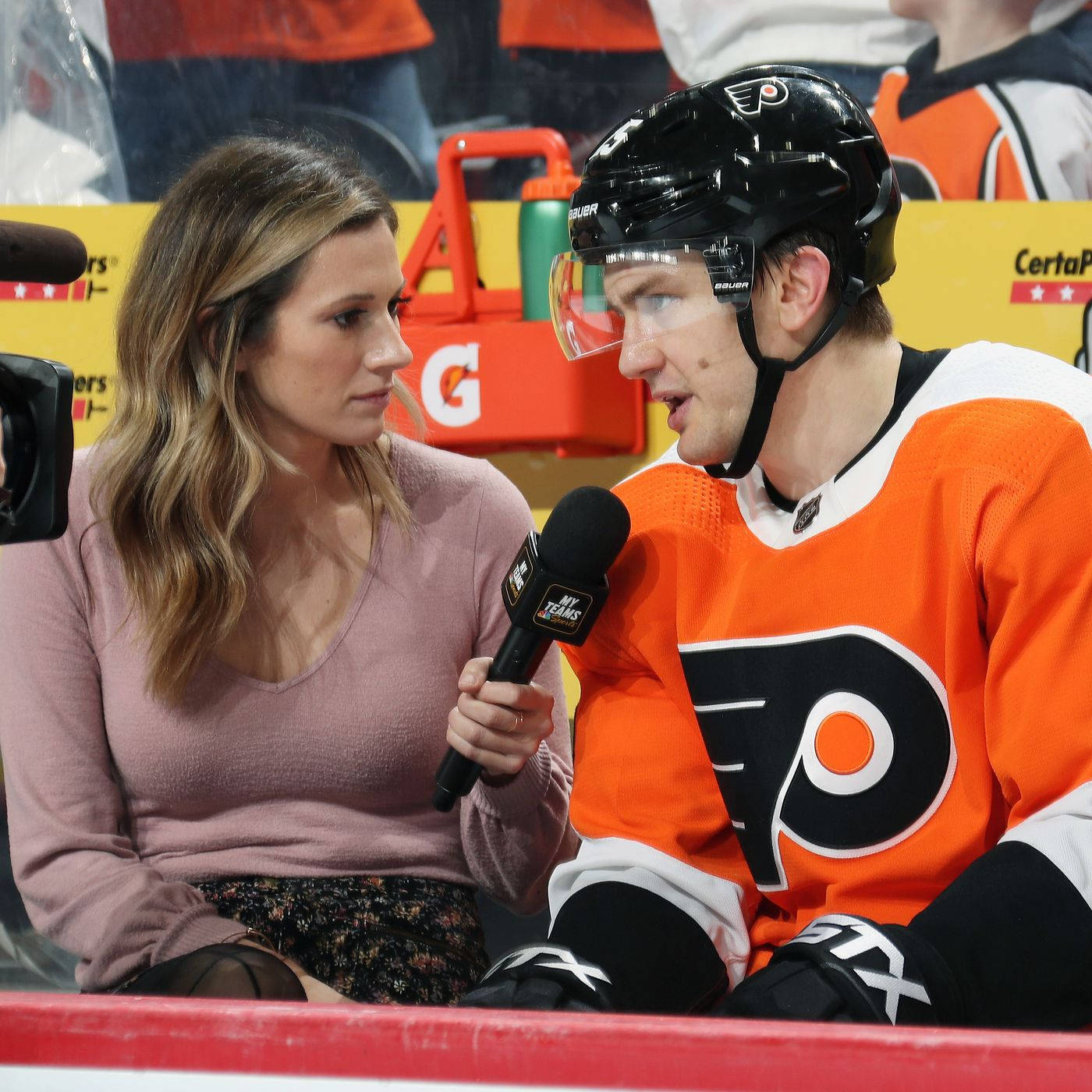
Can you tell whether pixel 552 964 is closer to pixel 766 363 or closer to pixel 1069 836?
pixel 1069 836

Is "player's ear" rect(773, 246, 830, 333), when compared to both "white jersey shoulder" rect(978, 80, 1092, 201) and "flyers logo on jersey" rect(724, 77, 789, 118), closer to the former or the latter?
"flyers logo on jersey" rect(724, 77, 789, 118)

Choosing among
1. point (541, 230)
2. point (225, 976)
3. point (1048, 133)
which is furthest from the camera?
point (1048, 133)

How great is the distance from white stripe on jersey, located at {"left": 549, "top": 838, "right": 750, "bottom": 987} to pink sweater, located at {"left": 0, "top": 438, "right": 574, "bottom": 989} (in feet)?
0.94

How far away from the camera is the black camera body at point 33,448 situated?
70 cm

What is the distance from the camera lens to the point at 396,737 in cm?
143

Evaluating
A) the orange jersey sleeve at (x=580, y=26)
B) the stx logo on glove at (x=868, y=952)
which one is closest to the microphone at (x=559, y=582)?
the stx logo on glove at (x=868, y=952)

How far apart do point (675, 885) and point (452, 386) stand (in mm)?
1009

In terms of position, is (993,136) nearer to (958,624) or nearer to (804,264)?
(804,264)

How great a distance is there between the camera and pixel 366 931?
54.1 inches

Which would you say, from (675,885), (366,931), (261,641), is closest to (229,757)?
(261,641)

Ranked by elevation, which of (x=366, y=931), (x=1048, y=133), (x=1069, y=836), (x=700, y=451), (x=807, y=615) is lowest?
(x=366, y=931)

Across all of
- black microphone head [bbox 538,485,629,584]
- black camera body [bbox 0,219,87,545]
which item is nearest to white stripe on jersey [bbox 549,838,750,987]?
black microphone head [bbox 538,485,629,584]

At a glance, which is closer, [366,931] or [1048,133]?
[366,931]

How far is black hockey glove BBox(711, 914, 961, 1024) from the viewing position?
0.82m
